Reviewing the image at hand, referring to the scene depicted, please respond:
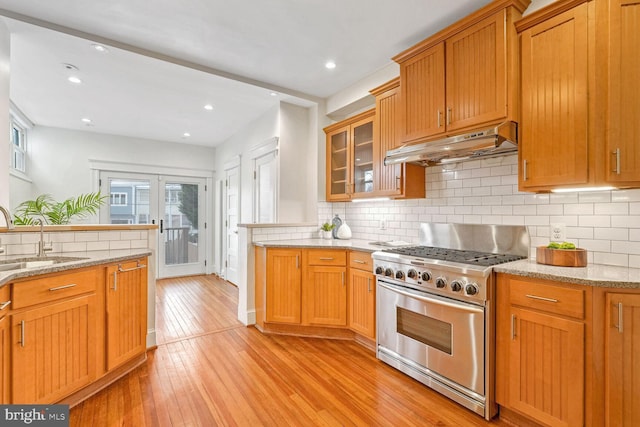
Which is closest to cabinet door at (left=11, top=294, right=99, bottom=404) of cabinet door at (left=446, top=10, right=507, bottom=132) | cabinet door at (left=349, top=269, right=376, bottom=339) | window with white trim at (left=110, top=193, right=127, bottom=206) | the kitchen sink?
the kitchen sink

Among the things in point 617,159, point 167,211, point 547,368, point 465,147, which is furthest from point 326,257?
point 167,211

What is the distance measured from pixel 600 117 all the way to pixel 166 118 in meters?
5.10

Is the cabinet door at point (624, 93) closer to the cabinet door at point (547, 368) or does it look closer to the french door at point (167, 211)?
the cabinet door at point (547, 368)

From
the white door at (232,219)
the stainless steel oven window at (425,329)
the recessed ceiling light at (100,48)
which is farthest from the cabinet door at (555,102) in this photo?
the white door at (232,219)

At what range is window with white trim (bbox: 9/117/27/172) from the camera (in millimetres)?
4301

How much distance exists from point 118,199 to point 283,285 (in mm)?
4367

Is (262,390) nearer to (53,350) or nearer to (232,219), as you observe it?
(53,350)

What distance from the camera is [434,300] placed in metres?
2.13

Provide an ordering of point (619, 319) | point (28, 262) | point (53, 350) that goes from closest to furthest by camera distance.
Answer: point (619, 319)
point (53, 350)
point (28, 262)

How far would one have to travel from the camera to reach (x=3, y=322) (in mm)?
1552

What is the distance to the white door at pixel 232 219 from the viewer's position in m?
5.36

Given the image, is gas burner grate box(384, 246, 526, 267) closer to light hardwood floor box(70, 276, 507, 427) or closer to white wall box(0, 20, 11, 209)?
light hardwood floor box(70, 276, 507, 427)

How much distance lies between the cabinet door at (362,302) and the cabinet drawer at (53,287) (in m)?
2.10

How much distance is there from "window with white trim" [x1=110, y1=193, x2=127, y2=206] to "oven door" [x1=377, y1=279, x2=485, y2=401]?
17.5 ft
